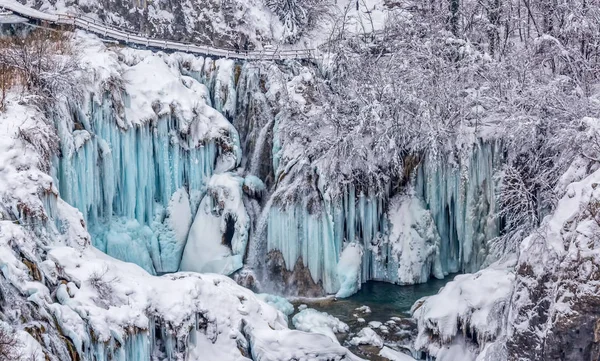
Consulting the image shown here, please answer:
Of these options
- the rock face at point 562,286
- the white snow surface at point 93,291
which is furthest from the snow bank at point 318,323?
the rock face at point 562,286

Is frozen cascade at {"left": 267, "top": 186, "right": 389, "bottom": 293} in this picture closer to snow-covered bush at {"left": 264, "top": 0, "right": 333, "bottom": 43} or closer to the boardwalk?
the boardwalk

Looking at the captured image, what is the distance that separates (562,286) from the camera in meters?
9.48

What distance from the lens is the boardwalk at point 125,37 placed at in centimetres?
2081

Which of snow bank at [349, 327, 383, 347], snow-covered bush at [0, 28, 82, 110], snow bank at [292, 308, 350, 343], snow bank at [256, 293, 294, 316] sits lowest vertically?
snow bank at [349, 327, 383, 347]

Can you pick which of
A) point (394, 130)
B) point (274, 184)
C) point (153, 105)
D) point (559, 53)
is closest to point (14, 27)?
point (153, 105)

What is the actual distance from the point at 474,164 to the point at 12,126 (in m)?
12.5

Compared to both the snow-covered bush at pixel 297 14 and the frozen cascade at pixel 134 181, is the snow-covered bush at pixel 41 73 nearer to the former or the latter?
the frozen cascade at pixel 134 181

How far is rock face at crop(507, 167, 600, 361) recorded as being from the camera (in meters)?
9.17

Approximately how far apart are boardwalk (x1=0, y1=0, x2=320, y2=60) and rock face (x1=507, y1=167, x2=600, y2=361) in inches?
546

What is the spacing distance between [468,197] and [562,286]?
901 centimetres

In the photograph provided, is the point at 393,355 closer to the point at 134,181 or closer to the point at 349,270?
the point at 349,270

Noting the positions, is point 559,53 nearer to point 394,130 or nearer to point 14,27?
point 394,130

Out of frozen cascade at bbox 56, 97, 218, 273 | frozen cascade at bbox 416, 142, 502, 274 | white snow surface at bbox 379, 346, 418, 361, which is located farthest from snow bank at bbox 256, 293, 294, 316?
frozen cascade at bbox 416, 142, 502, 274

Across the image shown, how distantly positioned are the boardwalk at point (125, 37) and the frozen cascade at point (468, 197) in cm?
708
